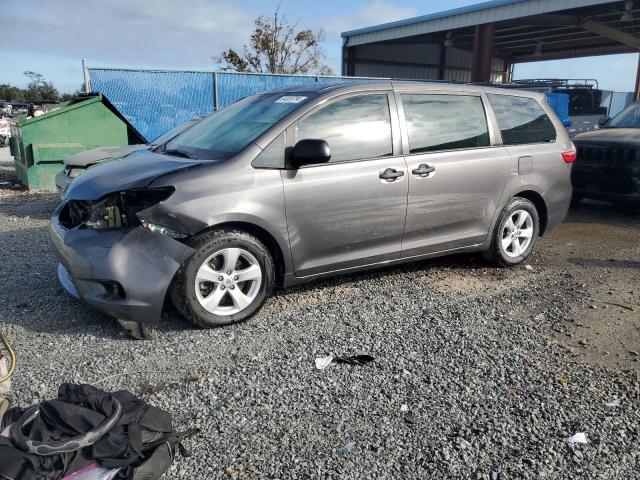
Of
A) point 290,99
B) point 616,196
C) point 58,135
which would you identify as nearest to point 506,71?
point 616,196

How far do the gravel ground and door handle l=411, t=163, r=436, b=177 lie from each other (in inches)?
40.0

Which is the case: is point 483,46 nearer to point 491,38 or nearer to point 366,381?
point 491,38

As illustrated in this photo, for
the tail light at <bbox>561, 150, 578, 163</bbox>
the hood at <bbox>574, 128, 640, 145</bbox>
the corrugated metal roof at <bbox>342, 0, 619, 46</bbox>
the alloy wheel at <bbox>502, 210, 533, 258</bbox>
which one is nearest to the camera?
the alloy wheel at <bbox>502, 210, 533, 258</bbox>

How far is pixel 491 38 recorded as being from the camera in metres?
21.7

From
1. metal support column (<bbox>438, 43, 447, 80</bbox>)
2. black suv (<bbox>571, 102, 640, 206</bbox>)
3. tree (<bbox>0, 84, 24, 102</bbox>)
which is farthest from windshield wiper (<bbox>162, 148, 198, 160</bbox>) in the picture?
tree (<bbox>0, 84, 24, 102</bbox>)

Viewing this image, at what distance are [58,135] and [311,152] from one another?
7.05 meters

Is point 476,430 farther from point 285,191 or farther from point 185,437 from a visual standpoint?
point 285,191

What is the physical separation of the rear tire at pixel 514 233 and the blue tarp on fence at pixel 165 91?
236 inches

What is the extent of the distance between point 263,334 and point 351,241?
1.05 m

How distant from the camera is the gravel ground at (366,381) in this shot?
8.11ft

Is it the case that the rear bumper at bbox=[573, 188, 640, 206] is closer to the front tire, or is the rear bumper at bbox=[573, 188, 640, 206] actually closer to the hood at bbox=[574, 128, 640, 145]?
the hood at bbox=[574, 128, 640, 145]

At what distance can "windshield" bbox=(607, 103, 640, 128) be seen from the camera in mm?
8434

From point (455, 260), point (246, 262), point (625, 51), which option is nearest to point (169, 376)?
point (246, 262)

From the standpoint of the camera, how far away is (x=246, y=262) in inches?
152
